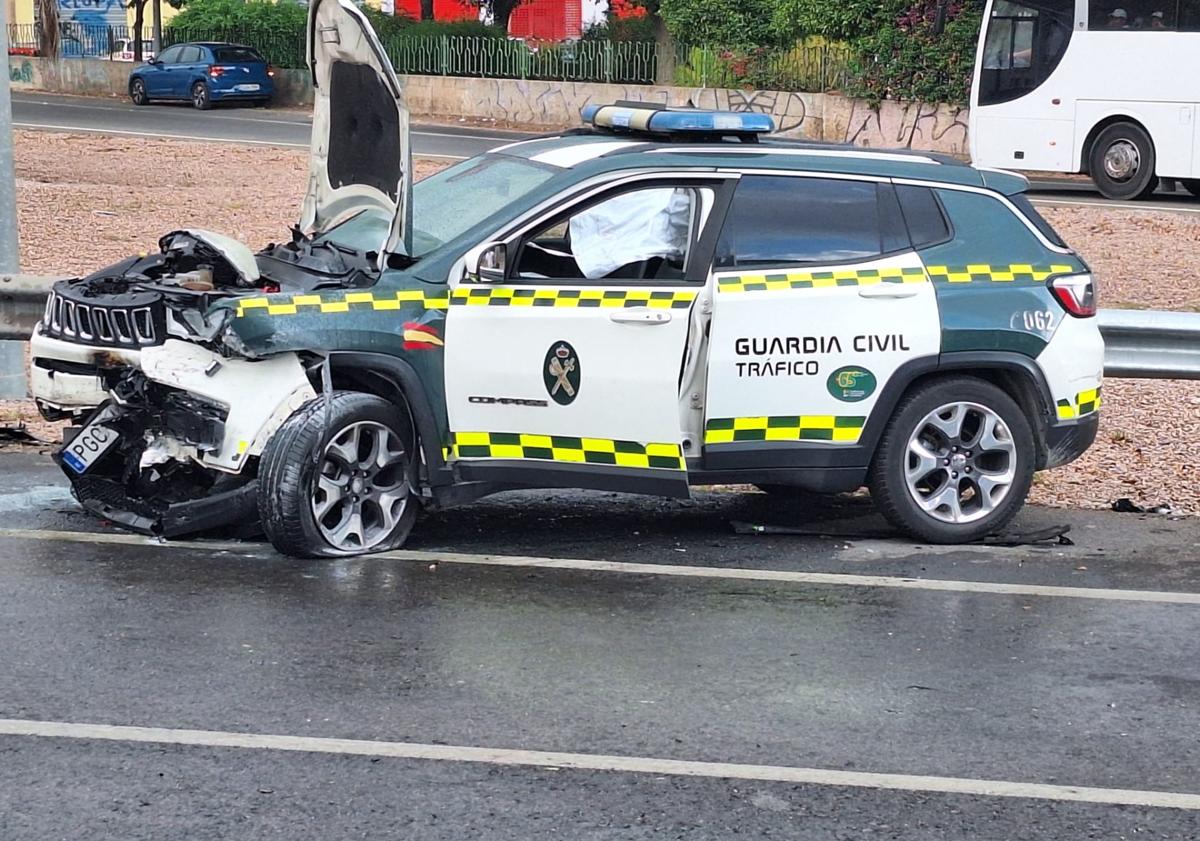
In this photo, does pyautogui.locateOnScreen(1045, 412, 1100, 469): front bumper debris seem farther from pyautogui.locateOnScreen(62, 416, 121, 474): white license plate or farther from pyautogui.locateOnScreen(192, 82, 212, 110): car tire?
pyautogui.locateOnScreen(192, 82, 212, 110): car tire

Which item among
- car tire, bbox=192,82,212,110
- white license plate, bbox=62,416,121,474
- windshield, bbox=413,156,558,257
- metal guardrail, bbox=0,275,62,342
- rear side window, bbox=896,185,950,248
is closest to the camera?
windshield, bbox=413,156,558,257

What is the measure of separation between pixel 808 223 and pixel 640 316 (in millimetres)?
924

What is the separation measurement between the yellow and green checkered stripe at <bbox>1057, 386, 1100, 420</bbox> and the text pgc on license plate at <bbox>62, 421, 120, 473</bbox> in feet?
13.0

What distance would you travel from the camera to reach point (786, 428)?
714 centimetres

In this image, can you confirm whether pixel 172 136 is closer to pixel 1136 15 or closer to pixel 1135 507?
pixel 1136 15

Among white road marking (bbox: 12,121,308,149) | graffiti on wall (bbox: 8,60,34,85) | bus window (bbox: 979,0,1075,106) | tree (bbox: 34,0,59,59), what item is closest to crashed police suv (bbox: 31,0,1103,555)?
bus window (bbox: 979,0,1075,106)

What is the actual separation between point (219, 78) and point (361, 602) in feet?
112

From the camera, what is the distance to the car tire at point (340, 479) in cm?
663

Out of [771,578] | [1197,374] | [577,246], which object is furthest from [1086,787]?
[1197,374]

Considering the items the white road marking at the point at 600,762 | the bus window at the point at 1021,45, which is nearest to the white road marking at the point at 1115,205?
the bus window at the point at 1021,45

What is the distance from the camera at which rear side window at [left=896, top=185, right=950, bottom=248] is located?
7.35m

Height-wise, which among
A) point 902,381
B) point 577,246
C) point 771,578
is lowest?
point 771,578

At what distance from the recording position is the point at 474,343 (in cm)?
686

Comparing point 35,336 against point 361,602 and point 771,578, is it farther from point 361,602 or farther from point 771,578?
point 771,578
